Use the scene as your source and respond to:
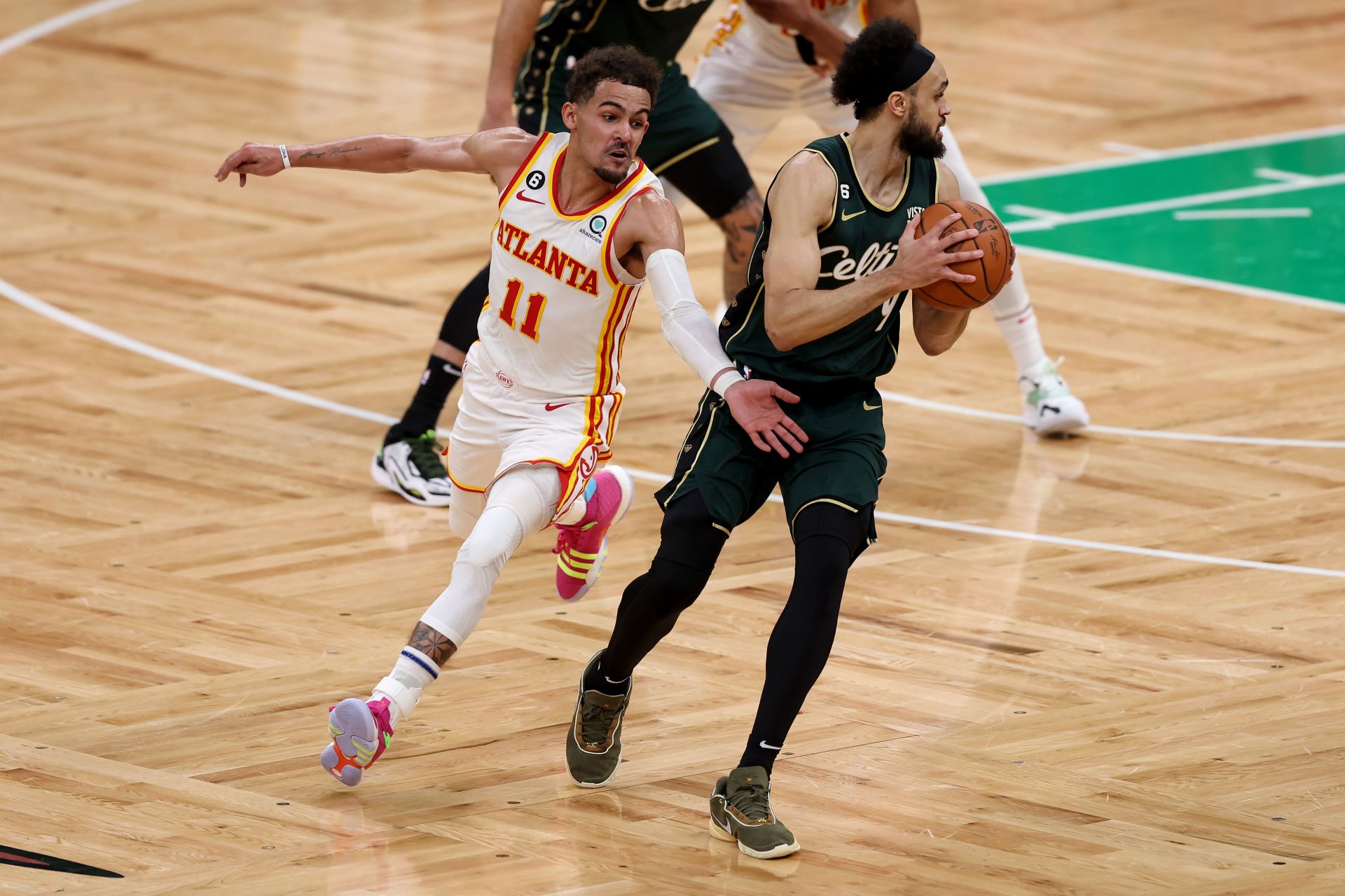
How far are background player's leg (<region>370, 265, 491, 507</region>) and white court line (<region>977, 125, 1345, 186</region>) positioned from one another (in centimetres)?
473

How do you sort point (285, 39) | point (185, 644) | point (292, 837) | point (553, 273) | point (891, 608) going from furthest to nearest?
point (285, 39)
point (891, 608)
point (185, 644)
point (553, 273)
point (292, 837)

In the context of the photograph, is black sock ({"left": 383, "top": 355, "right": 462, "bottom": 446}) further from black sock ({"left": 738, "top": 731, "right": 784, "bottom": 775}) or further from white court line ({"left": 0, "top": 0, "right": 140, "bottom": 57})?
white court line ({"left": 0, "top": 0, "right": 140, "bottom": 57})

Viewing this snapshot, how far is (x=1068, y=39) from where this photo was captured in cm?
1494

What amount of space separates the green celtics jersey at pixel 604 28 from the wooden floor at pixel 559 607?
1482 millimetres

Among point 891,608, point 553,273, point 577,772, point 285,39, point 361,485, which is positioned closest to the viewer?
point 577,772

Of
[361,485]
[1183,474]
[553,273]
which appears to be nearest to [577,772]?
[553,273]

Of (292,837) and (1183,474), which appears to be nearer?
(292,837)

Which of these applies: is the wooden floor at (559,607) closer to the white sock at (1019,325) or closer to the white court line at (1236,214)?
the white sock at (1019,325)

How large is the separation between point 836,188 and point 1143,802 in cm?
167

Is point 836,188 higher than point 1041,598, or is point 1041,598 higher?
point 836,188

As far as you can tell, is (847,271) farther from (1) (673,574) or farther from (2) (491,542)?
(2) (491,542)

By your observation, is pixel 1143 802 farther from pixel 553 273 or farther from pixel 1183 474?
pixel 1183 474

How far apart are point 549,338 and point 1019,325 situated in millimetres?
3004

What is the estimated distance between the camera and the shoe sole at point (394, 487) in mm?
7598
